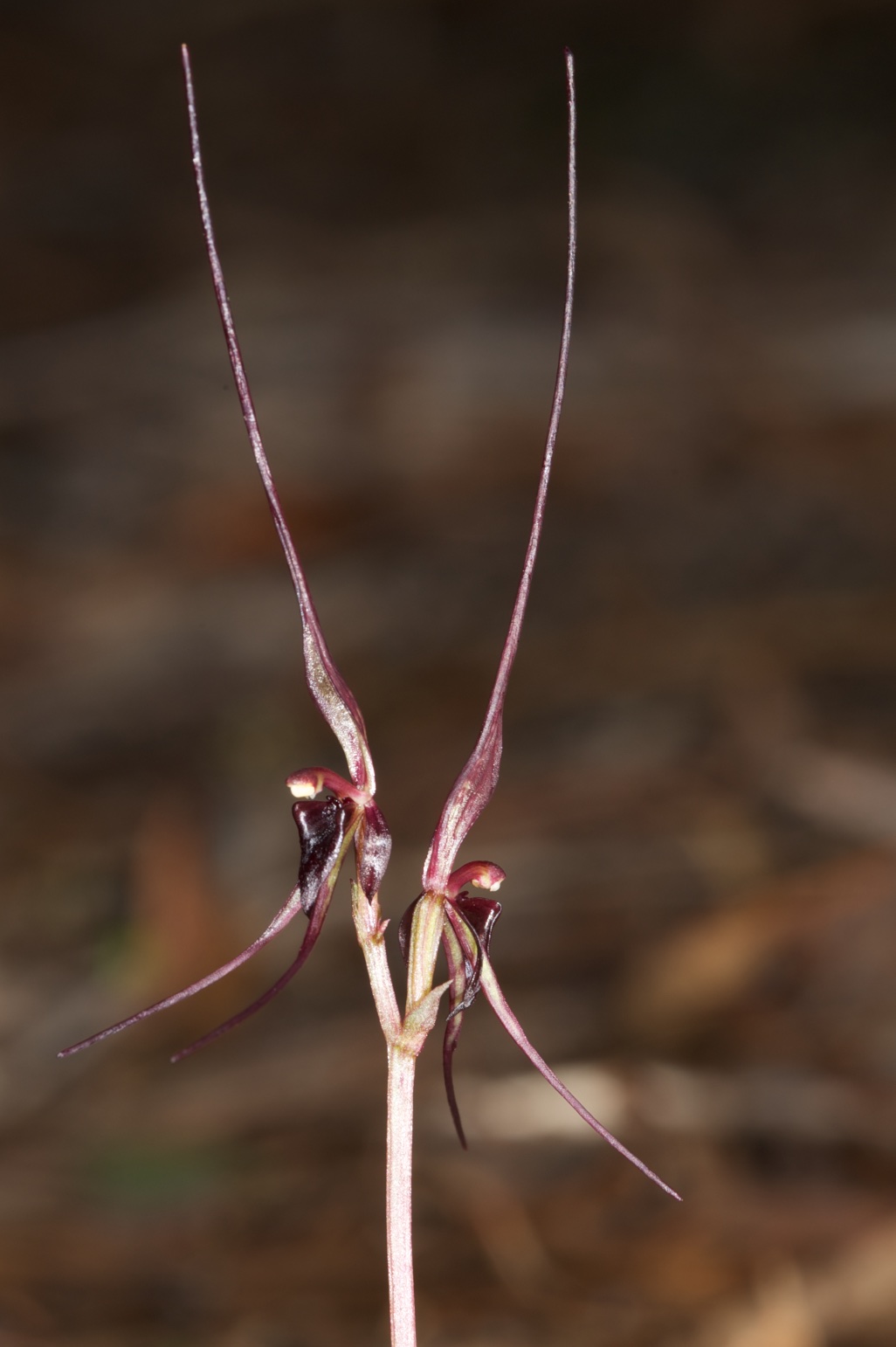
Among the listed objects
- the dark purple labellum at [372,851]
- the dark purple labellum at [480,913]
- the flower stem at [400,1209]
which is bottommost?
the flower stem at [400,1209]

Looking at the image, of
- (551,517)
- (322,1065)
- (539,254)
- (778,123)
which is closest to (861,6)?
(778,123)

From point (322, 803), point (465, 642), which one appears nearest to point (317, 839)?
point (322, 803)

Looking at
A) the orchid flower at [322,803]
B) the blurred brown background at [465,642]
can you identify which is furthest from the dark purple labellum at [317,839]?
the blurred brown background at [465,642]

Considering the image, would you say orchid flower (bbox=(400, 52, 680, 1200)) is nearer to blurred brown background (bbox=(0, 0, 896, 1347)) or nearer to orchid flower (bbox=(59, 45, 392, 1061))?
orchid flower (bbox=(59, 45, 392, 1061))

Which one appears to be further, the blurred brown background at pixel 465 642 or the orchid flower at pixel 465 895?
the blurred brown background at pixel 465 642

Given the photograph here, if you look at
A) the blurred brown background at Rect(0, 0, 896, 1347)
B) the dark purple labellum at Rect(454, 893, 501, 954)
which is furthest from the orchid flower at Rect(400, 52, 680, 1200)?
the blurred brown background at Rect(0, 0, 896, 1347)

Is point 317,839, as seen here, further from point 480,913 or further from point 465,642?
point 465,642

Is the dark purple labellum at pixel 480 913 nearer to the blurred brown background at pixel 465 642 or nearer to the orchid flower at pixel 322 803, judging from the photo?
the orchid flower at pixel 322 803

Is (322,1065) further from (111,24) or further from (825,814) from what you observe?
(111,24)
